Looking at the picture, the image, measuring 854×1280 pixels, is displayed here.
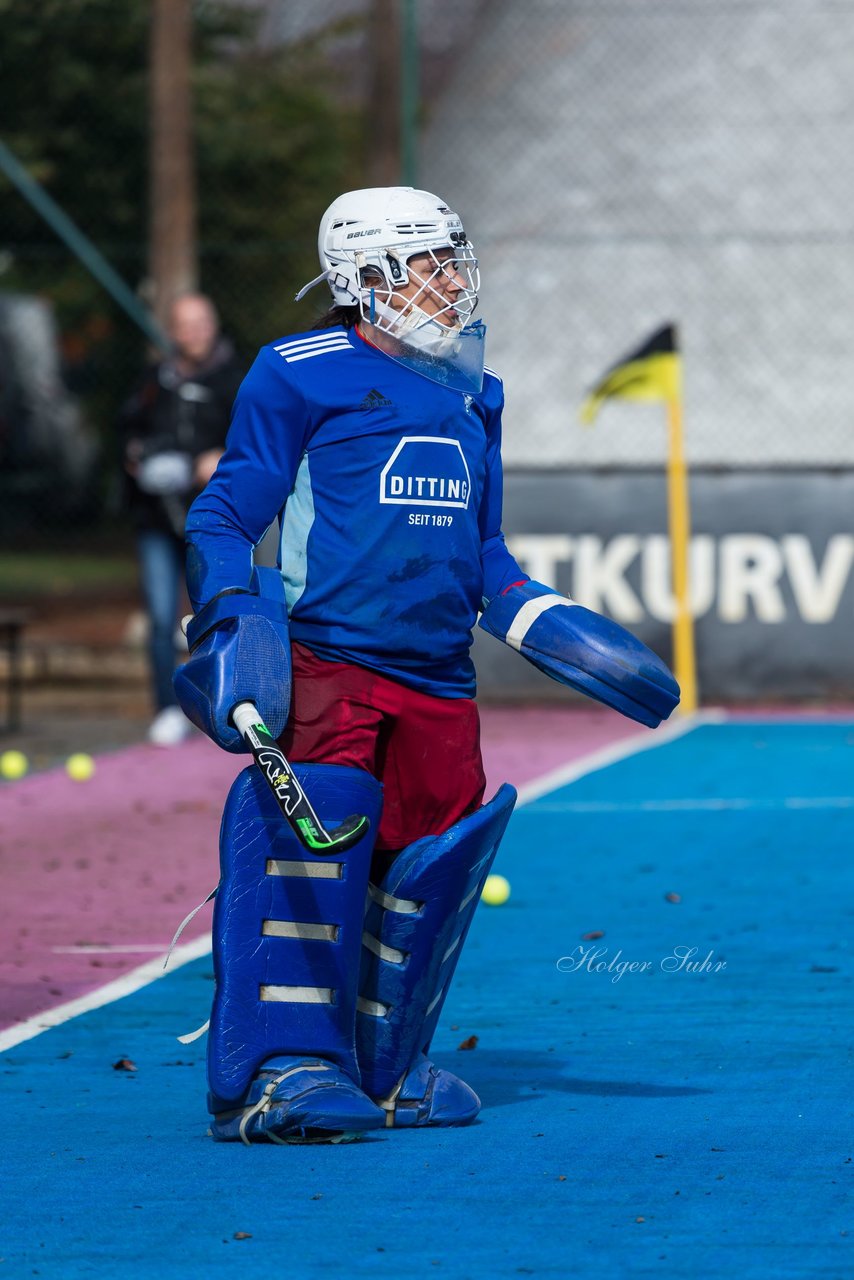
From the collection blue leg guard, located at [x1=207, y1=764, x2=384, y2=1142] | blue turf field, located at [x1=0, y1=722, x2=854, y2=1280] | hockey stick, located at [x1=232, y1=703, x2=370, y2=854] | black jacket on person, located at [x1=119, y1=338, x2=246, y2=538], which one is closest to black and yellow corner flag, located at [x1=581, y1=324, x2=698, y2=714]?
black jacket on person, located at [x1=119, y1=338, x2=246, y2=538]

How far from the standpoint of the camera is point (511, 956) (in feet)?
23.2

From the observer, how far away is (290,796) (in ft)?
15.4

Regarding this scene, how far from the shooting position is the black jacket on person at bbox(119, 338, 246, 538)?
41.5 ft

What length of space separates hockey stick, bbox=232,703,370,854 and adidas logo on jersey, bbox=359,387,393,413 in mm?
656

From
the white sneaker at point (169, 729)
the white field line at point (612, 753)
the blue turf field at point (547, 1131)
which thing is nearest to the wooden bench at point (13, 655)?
the white sneaker at point (169, 729)

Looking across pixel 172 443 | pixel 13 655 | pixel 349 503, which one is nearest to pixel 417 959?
pixel 349 503

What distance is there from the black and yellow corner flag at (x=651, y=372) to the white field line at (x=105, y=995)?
312 inches

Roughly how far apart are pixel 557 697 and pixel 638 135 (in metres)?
31.3

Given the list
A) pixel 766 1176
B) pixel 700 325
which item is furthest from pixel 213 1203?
pixel 700 325

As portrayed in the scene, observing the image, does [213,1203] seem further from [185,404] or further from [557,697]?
[557,697]

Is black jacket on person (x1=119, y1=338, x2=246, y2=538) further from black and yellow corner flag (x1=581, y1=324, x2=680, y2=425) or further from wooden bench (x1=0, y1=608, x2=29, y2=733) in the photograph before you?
black and yellow corner flag (x1=581, y1=324, x2=680, y2=425)

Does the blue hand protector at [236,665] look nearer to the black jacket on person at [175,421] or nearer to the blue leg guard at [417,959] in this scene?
the blue leg guard at [417,959]

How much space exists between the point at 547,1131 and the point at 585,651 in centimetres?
97

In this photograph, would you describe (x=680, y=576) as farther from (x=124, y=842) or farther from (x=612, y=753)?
(x=124, y=842)
